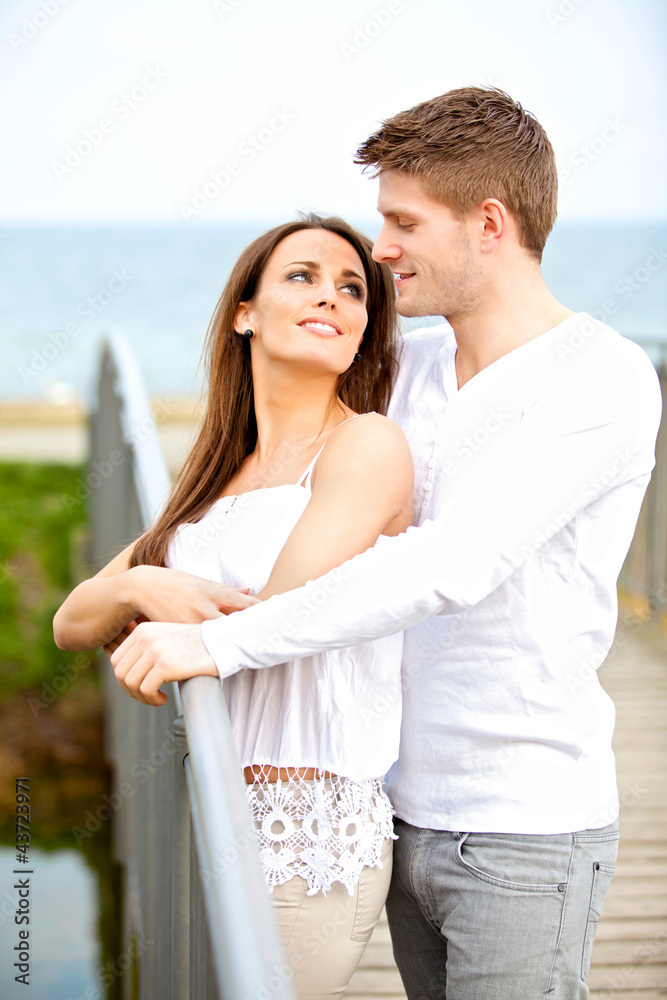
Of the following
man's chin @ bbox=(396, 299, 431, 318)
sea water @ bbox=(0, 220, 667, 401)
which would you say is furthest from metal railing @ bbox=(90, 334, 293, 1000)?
sea water @ bbox=(0, 220, 667, 401)

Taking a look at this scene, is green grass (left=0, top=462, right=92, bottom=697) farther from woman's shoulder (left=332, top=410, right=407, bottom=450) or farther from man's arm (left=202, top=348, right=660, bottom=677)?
man's arm (left=202, top=348, right=660, bottom=677)

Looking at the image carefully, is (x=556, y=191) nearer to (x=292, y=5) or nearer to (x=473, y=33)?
(x=473, y=33)

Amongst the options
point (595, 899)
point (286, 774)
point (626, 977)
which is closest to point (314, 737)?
point (286, 774)

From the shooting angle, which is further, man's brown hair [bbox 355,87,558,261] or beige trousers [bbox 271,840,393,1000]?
man's brown hair [bbox 355,87,558,261]

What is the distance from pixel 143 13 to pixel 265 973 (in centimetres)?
4584

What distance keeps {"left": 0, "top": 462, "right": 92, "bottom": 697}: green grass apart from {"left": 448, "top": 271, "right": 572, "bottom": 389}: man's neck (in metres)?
7.17

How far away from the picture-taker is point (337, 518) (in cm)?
130

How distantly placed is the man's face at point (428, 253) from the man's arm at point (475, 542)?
0.97 feet

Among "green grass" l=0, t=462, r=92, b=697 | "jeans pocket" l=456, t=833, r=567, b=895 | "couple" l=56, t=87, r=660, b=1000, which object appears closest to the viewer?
"couple" l=56, t=87, r=660, b=1000

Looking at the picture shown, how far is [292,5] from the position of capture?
43938mm

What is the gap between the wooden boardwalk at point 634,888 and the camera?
2.31 m

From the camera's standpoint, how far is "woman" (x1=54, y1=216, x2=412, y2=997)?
1266mm

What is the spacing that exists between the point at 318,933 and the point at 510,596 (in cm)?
48

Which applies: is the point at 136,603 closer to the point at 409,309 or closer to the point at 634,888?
the point at 409,309
